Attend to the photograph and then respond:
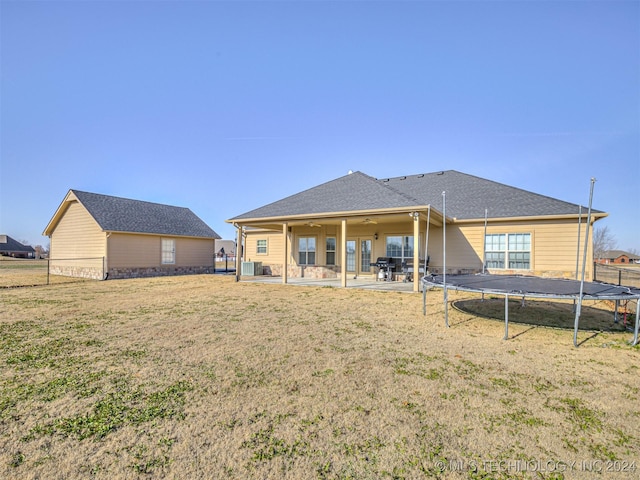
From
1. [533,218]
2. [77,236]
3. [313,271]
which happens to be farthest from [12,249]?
[533,218]

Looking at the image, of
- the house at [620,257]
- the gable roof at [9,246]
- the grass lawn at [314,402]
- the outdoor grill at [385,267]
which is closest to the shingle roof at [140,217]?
the grass lawn at [314,402]

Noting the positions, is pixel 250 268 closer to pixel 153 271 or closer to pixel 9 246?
pixel 153 271

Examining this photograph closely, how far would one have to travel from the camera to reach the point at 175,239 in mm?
19625

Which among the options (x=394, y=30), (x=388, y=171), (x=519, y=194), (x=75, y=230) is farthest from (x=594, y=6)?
(x=75, y=230)

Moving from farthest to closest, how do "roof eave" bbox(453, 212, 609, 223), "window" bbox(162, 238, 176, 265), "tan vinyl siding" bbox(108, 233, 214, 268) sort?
1. "window" bbox(162, 238, 176, 265)
2. "tan vinyl siding" bbox(108, 233, 214, 268)
3. "roof eave" bbox(453, 212, 609, 223)

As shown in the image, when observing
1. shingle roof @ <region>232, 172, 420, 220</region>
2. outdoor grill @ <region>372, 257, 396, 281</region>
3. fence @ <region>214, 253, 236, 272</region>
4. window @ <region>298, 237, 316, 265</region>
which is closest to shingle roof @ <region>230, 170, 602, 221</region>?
shingle roof @ <region>232, 172, 420, 220</region>

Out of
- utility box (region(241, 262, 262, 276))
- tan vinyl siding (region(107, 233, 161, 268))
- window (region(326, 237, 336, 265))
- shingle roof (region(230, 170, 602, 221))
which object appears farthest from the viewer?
utility box (region(241, 262, 262, 276))

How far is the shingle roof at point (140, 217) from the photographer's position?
17.0 m

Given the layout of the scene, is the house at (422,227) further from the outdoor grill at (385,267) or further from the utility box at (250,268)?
the utility box at (250,268)

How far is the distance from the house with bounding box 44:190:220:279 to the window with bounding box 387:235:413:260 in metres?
13.0

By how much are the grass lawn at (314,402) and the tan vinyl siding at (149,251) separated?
460 inches

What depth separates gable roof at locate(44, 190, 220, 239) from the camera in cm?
1705

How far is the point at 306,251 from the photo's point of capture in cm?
1672

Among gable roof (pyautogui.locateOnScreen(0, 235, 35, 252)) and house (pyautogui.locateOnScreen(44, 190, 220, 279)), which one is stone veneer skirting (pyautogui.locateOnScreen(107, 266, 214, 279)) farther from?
gable roof (pyautogui.locateOnScreen(0, 235, 35, 252))
